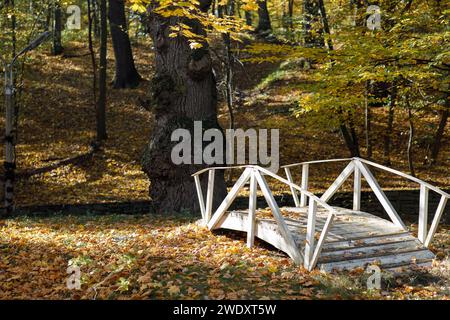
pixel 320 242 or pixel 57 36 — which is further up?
pixel 57 36

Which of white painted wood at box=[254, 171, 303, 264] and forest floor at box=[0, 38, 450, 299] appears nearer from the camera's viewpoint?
forest floor at box=[0, 38, 450, 299]

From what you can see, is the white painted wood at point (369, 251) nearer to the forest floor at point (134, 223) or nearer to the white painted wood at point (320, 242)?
the white painted wood at point (320, 242)

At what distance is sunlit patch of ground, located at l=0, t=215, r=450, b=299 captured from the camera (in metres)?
5.67

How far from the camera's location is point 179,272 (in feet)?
20.7

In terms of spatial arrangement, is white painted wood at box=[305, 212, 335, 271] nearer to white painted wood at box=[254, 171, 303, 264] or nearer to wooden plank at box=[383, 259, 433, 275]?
white painted wood at box=[254, 171, 303, 264]

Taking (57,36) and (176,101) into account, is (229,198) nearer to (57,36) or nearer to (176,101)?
(176,101)

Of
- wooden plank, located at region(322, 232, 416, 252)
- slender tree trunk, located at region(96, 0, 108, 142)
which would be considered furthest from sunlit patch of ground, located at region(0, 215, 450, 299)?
slender tree trunk, located at region(96, 0, 108, 142)

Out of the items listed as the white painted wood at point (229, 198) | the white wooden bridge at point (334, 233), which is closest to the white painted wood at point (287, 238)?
the white wooden bridge at point (334, 233)

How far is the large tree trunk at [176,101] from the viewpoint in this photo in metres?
10.5

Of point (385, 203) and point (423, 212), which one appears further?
point (385, 203)

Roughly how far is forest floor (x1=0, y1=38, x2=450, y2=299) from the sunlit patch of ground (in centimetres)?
2

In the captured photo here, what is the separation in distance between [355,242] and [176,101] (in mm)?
5337

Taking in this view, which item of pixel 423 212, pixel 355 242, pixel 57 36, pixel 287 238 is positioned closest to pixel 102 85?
pixel 57 36
